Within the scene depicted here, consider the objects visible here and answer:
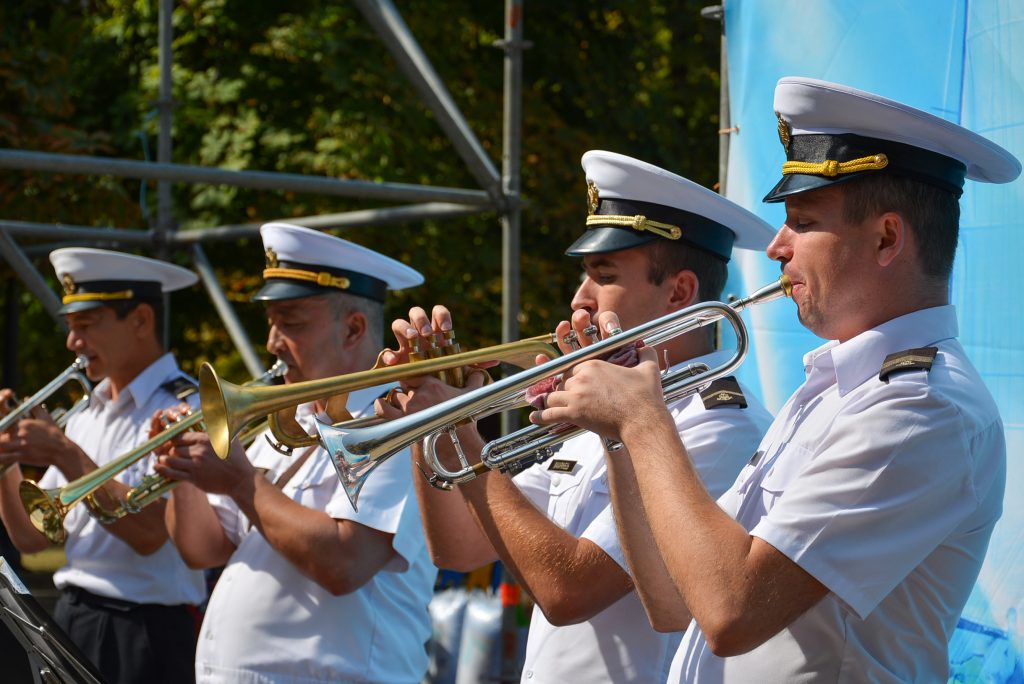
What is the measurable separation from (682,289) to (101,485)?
84.2 inches

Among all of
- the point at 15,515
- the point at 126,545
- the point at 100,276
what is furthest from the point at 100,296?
the point at 126,545

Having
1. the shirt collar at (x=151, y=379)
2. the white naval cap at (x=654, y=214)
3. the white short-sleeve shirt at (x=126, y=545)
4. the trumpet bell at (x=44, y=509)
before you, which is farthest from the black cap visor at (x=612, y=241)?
the shirt collar at (x=151, y=379)

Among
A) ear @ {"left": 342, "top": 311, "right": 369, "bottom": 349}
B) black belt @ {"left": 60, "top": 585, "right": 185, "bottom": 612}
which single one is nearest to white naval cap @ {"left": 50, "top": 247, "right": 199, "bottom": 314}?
black belt @ {"left": 60, "top": 585, "right": 185, "bottom": 612}

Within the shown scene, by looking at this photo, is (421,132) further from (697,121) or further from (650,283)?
(650,283)

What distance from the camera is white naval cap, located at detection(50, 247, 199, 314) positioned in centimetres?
492

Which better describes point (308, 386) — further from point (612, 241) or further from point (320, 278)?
point (320, 278)

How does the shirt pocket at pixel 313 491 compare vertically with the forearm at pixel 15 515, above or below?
above

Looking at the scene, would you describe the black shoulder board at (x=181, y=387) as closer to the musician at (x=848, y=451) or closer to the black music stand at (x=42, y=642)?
the black music stand at (x=42, y=642)

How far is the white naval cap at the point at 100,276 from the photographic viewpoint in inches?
194

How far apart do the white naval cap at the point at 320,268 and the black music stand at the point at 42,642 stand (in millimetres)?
1411

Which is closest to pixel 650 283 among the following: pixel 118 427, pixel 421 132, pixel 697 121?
pixel 118 427

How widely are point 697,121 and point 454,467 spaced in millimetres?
9343

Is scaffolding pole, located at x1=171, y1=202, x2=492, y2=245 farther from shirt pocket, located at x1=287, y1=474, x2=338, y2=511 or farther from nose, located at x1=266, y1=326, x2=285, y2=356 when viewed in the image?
Result: shirt pocket, located at x1=287, y1=474, x2=338, y2=511

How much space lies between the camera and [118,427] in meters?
4.79
